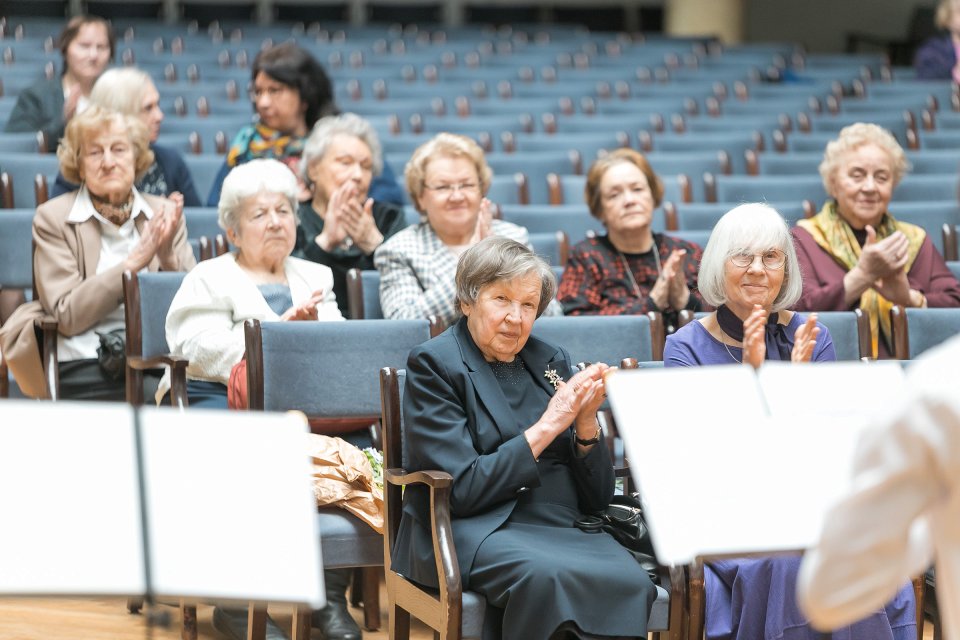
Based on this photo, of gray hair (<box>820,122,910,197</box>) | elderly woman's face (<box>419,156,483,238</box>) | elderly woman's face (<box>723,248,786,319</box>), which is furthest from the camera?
gray hair (<box>820,122,910,197</box>)

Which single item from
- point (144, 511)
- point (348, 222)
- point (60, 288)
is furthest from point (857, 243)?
point (144, 511)

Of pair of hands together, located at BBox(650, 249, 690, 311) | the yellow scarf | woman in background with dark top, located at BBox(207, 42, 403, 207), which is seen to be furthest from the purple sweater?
woman in background with dark top, located at BBox(207, 42, 403, 207)

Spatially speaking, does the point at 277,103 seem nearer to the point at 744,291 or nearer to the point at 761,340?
the point at 744,291

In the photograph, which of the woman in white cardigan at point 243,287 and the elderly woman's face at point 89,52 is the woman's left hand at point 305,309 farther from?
the elderly woman's face at point 89,52

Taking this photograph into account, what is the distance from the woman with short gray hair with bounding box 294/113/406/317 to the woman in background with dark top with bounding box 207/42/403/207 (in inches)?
14.3

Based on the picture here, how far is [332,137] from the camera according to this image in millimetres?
3896

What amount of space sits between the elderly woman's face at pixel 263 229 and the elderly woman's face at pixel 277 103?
115 cm

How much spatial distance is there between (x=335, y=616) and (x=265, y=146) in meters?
1.96

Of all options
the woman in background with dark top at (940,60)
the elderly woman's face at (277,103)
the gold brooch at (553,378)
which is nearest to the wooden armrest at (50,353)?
the elderly woman's face at (277,103)

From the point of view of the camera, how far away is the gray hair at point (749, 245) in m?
2.70

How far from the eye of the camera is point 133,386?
10.8 feet

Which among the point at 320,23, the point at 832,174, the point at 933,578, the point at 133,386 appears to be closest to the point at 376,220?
the point at 133,386

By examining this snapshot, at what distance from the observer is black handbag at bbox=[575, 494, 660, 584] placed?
8.14 ft

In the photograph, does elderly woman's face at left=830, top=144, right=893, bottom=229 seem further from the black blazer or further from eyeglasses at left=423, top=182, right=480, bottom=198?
the black blazer
